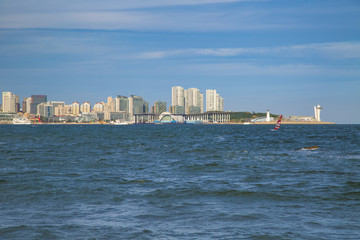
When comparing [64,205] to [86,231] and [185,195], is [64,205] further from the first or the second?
[185,195]

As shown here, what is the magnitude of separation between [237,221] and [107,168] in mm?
16583

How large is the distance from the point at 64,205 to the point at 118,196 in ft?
8.46

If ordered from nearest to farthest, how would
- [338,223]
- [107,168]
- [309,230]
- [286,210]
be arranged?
[309,230]
[338,223]
[286,210]
[107,168]

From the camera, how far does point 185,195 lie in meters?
17.3

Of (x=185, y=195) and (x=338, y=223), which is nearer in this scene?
(x=338, y=223)

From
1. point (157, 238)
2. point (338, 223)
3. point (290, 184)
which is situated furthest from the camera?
point (290, 184)

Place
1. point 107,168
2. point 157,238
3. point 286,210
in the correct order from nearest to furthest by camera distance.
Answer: point 157,238 → point 286,210 → point 107,168

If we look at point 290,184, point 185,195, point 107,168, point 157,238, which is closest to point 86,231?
point 157,238

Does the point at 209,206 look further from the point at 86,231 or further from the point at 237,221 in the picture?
the point at 86,231

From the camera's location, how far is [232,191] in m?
18.3

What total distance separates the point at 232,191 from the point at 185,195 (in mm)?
2420

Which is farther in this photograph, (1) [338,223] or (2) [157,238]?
(1) [338,223]

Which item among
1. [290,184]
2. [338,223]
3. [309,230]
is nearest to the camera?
[309,230]

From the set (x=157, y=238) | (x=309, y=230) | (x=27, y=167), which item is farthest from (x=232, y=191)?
(x=27, y=167)
